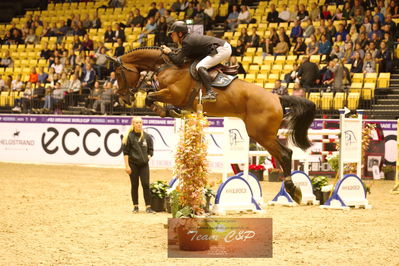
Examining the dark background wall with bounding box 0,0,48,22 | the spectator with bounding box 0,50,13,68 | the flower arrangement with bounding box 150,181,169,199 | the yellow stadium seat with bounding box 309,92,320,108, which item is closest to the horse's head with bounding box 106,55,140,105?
the flower arrangement with bounding box 150,181,169,199

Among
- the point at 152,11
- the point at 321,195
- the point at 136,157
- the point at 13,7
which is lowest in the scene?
the point at 321,195

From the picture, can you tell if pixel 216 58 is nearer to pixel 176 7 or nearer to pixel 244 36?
pixel 244 36

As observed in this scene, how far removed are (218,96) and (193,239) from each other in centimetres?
203

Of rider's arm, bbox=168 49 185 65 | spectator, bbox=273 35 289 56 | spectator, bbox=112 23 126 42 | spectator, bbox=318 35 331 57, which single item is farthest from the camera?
spectator, bbox=112 23 126 42

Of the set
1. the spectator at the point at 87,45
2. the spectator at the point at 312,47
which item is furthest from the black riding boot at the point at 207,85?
the spectator at the point at 87,45

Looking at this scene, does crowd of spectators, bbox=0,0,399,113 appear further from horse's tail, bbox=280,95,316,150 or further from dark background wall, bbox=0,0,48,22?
horse's tail, bbox=280,95,316,150

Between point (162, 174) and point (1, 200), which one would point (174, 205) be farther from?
point (162, 174)

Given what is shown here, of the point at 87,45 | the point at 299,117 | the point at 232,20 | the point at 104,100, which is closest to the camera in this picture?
the point at 299,117

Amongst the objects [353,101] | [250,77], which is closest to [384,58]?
[353,101]

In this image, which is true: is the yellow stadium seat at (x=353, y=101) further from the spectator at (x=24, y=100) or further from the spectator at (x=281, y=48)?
the spectator at (x=24, y=100)

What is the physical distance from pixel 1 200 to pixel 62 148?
27.0 ft

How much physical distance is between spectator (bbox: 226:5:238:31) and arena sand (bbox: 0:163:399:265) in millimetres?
10326

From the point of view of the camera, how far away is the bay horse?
927cm

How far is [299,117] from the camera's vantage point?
10227 millimetres
